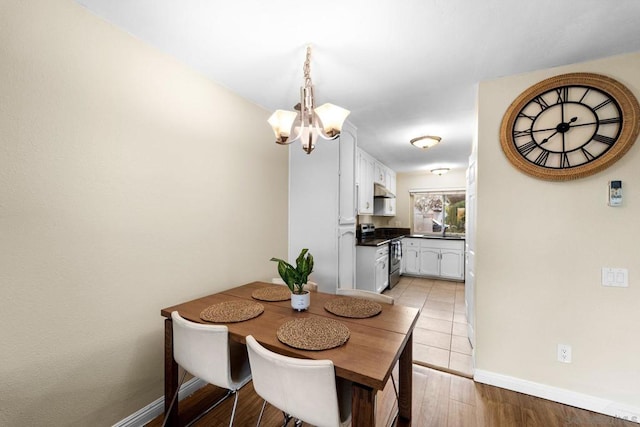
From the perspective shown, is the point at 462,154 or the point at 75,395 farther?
the point at 462,154

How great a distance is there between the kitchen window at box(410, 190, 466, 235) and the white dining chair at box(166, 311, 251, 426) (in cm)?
Answer: 550

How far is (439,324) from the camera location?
10.4 ft

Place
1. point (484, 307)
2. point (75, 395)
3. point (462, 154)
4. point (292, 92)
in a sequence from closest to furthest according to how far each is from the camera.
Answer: point (75, 395)
point (484, 307)
point (292, 92)
point (462, 154)

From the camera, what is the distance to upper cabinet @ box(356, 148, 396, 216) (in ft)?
13.5

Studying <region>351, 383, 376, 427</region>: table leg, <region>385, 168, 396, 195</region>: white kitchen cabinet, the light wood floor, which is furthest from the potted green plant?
<region>385, 168, 396, 195</region>: white kitchen cabinet

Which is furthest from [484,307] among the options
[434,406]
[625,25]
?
[625,25]

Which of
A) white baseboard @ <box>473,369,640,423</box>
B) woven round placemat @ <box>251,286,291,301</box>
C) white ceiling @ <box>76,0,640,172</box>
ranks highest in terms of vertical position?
white ceiling @ <box>76,0,640,172</box>

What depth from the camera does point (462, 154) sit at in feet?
14.4

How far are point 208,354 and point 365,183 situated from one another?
3.48 m

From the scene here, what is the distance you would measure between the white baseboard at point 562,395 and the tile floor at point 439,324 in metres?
0.16

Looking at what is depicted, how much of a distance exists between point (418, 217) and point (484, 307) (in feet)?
14.1

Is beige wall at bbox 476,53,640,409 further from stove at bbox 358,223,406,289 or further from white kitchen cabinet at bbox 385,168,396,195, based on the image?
white kitchen cabinet at bbox 385,168,396,195

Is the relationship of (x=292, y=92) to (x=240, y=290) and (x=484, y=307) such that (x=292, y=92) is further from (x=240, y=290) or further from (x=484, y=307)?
(x=484, y=307)

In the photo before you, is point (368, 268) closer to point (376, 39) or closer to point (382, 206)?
point (382, 206)
